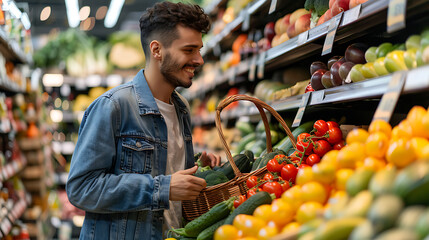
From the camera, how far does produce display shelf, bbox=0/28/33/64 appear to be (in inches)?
149

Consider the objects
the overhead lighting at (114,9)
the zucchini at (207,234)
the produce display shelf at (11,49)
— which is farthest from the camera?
the overhead lighting at (114,9)

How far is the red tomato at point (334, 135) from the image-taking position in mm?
1835

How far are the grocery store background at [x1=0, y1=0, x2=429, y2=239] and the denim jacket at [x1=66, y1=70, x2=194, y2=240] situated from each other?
2.28 ft

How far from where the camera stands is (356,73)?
1670 millimetres

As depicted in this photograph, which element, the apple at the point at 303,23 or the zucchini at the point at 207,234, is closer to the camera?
A: the zucchini at the point at 207,234

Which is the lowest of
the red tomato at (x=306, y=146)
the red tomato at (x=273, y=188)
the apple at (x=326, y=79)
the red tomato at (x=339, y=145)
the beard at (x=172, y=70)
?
the red tomato at (x=273, y=188)

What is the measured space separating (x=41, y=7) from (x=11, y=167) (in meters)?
5.81

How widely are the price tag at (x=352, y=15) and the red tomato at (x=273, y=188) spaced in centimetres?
69

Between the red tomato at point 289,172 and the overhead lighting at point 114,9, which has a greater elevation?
the overhead lighting at point 114,9

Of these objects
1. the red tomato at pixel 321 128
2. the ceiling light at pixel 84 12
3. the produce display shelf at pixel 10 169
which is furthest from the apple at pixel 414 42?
the ceiling light at pixel 84 12

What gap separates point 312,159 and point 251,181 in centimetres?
28

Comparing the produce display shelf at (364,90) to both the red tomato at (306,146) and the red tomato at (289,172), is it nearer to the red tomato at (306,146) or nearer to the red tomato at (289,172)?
the red tomato at (306,146)

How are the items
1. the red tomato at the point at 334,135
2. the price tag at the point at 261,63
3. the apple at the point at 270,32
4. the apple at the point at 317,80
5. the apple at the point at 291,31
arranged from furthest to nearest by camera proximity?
the apple at the point at 270,32 → the price tag at the point at 261,63 → the apple at the point at 291,31 → the apple at the point at 317,80 → the red tomato at the point at 334,135

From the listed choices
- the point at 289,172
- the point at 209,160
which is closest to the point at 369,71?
the point at 289,172
